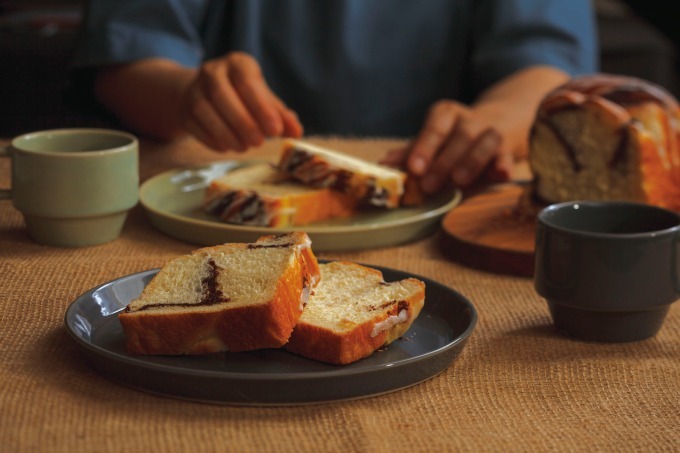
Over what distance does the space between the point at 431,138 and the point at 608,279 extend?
0.72m

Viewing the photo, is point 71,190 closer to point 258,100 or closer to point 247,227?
point 247,227

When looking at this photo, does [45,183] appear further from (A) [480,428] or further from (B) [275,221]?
(A) [480,428]

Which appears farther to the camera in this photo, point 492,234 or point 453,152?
point 453,152

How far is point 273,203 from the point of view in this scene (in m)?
1.29

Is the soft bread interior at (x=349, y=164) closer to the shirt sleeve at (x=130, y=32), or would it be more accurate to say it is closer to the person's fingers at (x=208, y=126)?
the person's fingers at (x=208, y=126)

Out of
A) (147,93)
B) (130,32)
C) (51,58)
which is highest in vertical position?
(130,32)

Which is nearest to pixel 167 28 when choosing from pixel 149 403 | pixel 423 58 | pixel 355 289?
pixel 423 58

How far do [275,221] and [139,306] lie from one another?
0.48 metres

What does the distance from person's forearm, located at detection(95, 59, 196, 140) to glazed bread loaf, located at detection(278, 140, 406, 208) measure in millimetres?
444

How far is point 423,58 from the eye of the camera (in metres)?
2.25

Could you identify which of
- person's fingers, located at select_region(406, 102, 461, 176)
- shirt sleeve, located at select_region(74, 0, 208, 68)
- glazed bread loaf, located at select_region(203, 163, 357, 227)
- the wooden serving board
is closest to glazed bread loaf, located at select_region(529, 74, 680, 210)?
the wooden serving board

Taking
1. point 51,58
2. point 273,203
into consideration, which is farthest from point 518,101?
point 51,58

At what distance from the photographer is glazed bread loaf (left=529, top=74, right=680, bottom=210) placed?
136cm

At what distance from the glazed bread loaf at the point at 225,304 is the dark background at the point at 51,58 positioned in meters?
2.44
